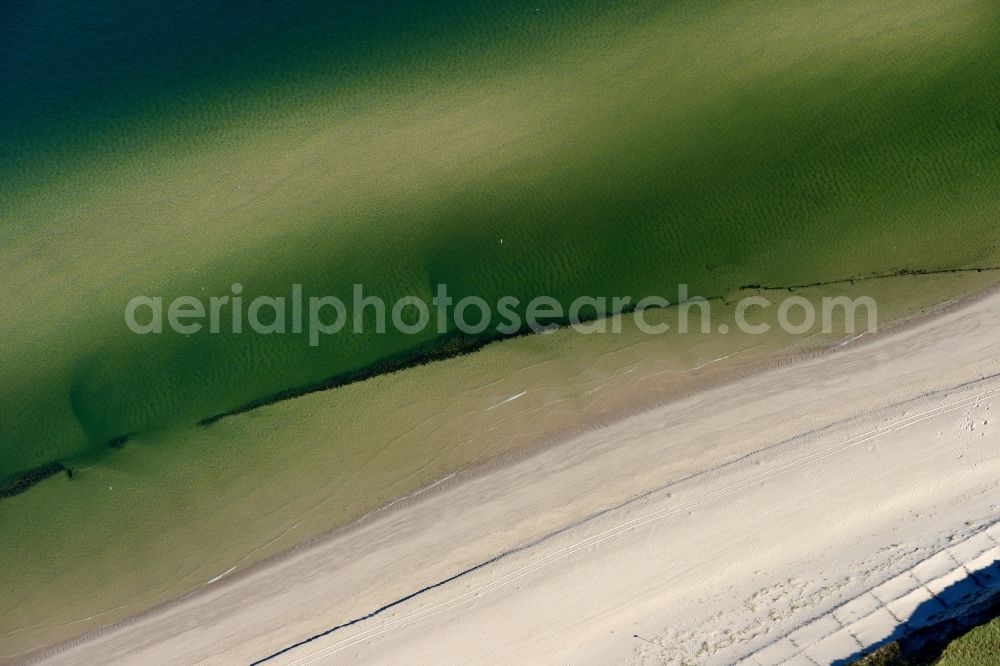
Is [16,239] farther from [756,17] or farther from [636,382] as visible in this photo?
[756,17]

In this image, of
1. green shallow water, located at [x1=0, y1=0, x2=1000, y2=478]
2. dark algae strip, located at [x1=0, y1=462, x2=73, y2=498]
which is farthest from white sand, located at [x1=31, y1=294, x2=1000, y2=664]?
dark algae strip, located at [x1=0, y1=462, x2=73, y2=498]

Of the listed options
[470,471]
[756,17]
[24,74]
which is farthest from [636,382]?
[24,74]

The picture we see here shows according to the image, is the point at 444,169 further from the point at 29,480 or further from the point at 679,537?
the point at 29,480

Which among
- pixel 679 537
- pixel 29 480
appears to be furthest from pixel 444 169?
pixel 29 480

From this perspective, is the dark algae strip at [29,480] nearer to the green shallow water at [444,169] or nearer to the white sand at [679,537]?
the green shallow water at [444,169]

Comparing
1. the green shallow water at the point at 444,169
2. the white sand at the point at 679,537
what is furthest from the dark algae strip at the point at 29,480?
the white sand at the point at 679,537

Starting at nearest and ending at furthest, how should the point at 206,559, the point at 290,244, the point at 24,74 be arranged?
the point at 206,559 → the point at 290,244 → the point at 24,74
